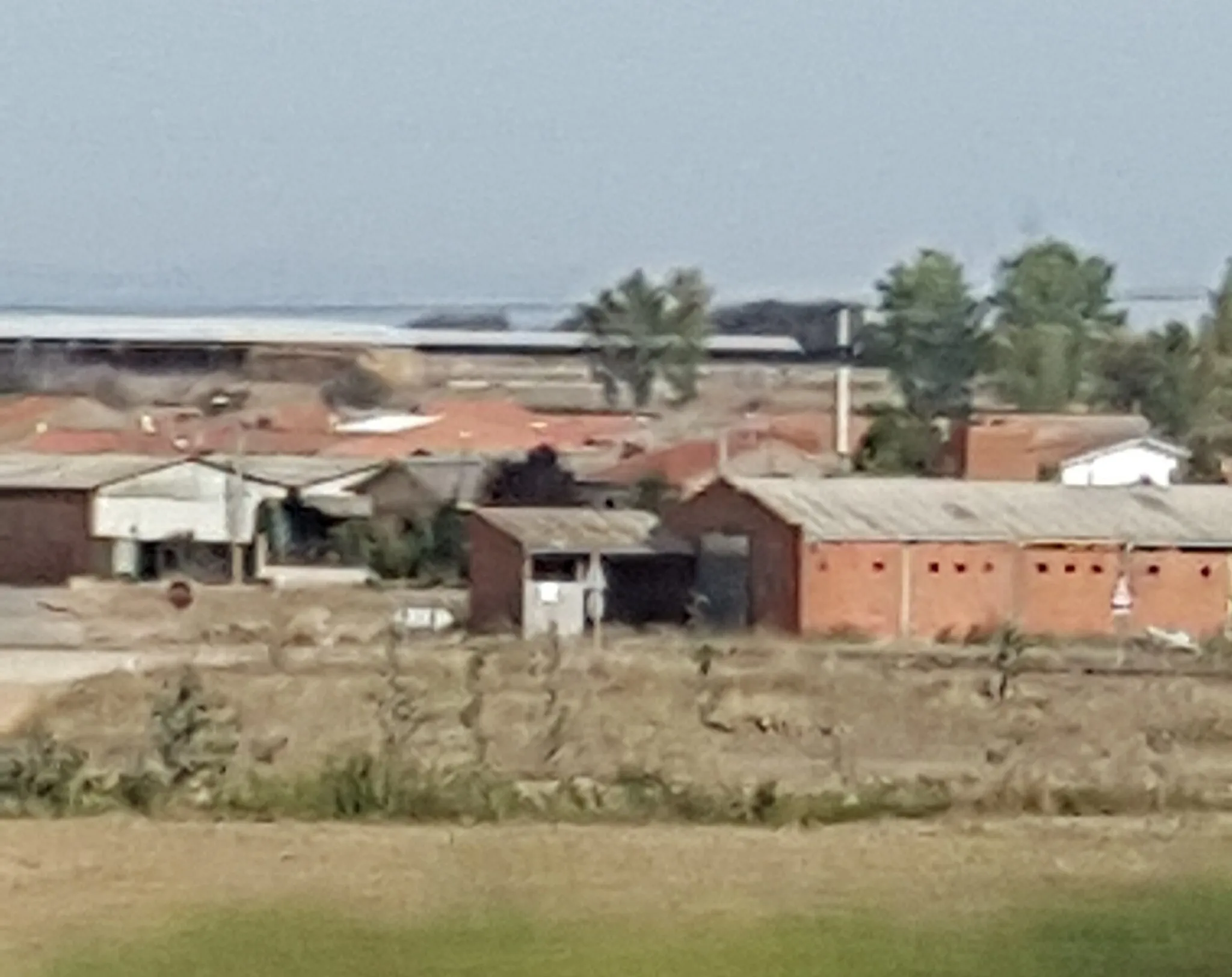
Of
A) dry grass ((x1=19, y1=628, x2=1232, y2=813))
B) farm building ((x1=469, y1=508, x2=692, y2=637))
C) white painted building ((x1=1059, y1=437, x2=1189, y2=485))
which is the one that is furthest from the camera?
white painted building ((x1=1059, y1=437, x2=1189, y2=485))

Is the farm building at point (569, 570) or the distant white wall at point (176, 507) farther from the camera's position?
the distant white wall at point (176, 507)

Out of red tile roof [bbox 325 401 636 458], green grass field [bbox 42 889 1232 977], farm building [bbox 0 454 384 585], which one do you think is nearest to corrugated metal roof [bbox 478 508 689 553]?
farm building [bbox 0 454 384 585]

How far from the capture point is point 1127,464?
3959 centimetres

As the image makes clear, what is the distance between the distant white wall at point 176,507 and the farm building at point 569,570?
17.2ft

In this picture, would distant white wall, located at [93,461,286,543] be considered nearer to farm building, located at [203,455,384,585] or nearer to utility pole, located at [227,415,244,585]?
utility pole, located at [227,415,244,585]

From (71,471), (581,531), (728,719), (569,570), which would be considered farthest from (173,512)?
(728,719)

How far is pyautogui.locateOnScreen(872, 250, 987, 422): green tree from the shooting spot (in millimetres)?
62562

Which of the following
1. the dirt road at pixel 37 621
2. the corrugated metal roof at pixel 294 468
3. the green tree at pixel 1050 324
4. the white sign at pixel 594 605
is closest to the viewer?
the dirt road at pixel 37 621

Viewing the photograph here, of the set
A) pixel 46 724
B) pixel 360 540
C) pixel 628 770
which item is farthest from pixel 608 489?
pixel 628 770

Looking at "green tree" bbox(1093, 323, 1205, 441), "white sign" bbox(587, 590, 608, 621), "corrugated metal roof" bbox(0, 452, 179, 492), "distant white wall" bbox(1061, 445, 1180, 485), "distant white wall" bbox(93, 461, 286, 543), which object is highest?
"green tree" bbox(1093, 323, 1205, 441)

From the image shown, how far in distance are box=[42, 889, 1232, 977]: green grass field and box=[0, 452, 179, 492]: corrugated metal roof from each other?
26.7 meters

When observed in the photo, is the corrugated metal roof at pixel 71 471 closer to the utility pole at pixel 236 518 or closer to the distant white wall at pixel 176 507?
the distant white wall at pixel 176 507

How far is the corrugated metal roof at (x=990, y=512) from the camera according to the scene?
3136 cm

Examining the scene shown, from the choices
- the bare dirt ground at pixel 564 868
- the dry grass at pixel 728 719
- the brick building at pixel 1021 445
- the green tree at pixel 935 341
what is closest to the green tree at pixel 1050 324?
the green tree at pixel 935 341
